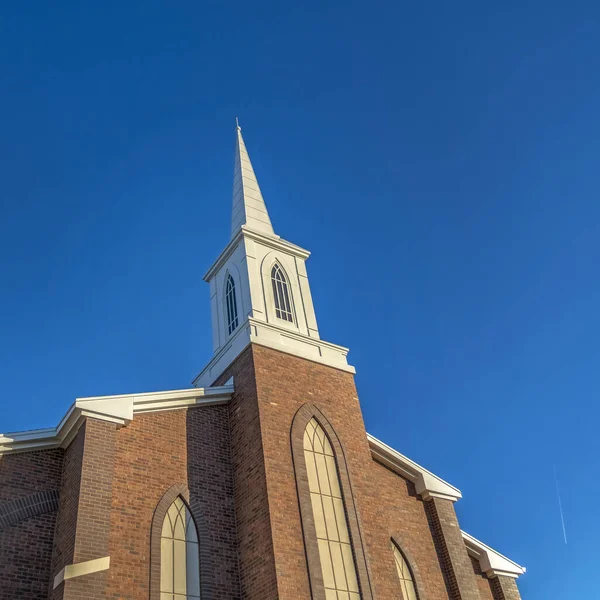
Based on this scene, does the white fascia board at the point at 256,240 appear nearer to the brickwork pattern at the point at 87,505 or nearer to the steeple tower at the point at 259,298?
the steeple tower at the point at 259,298

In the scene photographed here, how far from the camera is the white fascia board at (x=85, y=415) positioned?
49.2ft

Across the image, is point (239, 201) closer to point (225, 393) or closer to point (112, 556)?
point (225, 393)

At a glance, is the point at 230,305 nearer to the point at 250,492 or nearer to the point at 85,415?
the point at 250,492

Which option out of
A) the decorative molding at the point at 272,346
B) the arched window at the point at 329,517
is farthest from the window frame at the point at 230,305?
the arched window at the point at 329,517

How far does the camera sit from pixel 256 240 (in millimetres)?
21016

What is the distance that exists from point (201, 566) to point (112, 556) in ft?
6.64

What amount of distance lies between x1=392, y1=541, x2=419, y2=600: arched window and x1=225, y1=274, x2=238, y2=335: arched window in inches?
285

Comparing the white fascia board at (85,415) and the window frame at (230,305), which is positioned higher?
the window frame at (230,305)

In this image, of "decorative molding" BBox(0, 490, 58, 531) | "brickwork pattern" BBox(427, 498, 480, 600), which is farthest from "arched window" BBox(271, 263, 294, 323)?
"decorative molding" BBox(0, 490, 58, 531)

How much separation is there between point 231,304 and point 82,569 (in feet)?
30.1

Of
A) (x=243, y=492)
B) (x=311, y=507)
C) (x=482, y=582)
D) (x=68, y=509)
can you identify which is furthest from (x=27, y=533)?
(x=482, y=582)

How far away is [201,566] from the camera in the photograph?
48.7 ft

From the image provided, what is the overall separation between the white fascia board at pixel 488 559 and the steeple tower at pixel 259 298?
21.2ft

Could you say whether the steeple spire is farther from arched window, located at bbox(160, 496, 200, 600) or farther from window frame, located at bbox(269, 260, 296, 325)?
arched window, located at bbox(160, 496, 200, 600)
